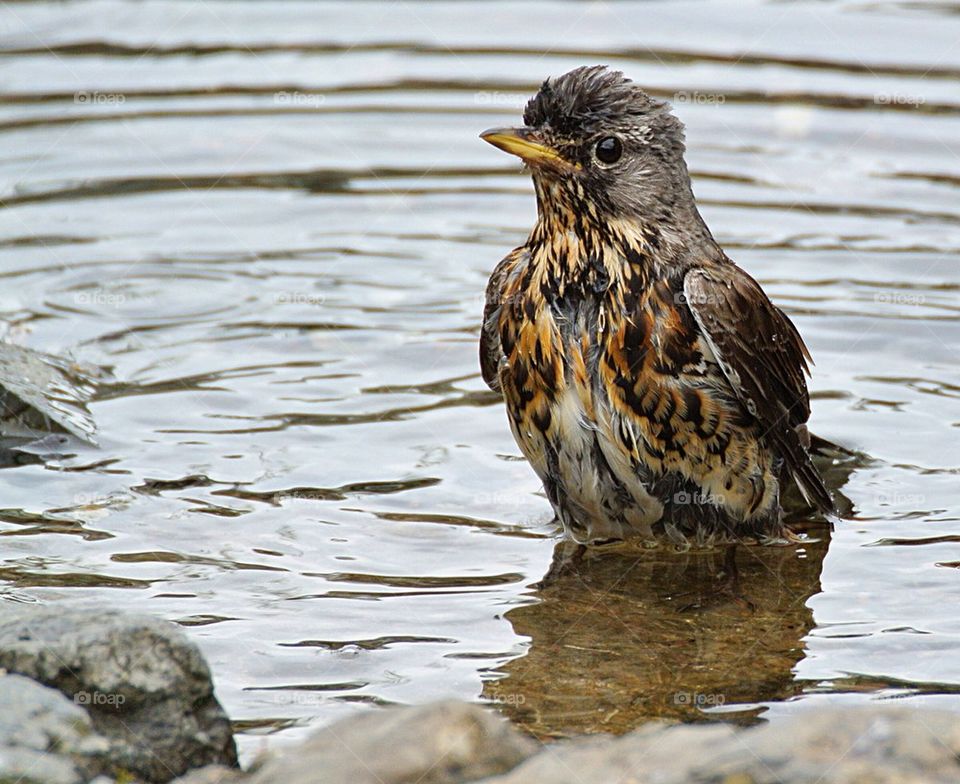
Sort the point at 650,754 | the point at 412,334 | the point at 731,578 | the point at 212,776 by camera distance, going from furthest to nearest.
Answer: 1. the point at 412,334
2. the point at 731,578
3. the point at 212,776
4. the point at 650,754

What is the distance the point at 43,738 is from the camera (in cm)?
523

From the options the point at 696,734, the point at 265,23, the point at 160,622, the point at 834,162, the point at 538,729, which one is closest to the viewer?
the point at 696,734

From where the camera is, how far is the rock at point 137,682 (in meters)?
5.49

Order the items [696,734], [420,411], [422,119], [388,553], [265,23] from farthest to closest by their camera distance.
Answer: [265,23] → [422,119] → [420,411] → [388,553] → [696,734]

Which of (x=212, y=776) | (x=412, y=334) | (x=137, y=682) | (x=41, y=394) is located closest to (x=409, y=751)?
(x=212, y=776)

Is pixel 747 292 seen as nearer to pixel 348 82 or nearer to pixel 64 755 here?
pixel 64 755

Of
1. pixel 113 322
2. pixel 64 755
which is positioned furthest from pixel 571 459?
pixel 113 322

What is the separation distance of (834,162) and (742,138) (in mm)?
1000

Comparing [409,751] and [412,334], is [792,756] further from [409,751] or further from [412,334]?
[412,334]

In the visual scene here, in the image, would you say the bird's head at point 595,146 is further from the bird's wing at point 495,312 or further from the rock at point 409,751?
the rock at point 409,751

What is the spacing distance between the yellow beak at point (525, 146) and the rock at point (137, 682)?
9.76 feet

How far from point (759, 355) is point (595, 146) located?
128cm

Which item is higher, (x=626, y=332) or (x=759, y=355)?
(x=626, y=332)

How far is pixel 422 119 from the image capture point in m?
15.6
